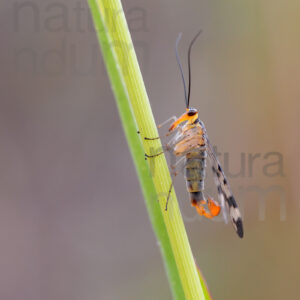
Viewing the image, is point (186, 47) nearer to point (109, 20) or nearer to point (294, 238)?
point (294, 238)

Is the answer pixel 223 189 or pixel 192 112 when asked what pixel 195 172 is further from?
pixel 192 112

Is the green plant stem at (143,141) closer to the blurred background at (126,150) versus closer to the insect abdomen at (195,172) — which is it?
the insect abdomen at (195,172)

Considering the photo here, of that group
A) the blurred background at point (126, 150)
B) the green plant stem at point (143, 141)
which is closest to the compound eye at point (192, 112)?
the green plant stem at point (143, 141)

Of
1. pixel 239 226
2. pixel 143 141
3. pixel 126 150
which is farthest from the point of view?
pixel 126 150

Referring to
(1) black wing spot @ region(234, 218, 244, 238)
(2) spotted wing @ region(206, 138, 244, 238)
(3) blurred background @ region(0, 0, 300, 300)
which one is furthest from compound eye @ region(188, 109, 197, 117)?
(3) blurred background @ region(0, 0, 300, 300)

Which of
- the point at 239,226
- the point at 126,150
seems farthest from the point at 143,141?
the point at 126,150

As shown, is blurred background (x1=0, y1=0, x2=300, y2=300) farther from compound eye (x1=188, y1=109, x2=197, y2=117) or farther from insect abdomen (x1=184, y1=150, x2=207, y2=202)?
compound eye (x1=188, y1=109, x2=197, y2=117)

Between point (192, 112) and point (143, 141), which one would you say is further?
point (192, 112)
